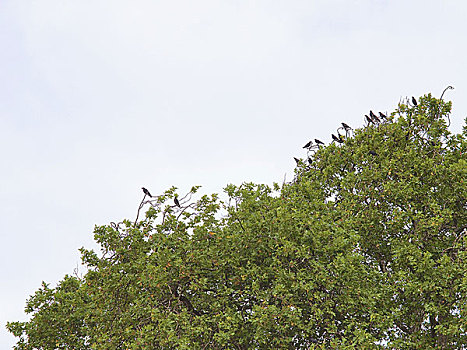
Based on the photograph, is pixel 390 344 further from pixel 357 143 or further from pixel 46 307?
pixel 46 307

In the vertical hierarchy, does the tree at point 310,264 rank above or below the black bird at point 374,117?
below

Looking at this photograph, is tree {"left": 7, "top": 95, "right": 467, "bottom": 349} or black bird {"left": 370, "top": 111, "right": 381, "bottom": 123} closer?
tree {"left": 7, "top": 95, "right": 467, "bottom": 349}

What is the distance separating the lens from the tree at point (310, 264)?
16.2 m

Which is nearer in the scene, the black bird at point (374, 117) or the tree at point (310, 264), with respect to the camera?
the tree at point (310, 264)

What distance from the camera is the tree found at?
1619 cm

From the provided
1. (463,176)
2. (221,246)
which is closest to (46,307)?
(221,246)

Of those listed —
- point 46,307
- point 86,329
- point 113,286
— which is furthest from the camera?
point 46,307

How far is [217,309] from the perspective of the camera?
16609 mm

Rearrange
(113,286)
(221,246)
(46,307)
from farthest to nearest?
1. (46,307)
2. (113,286)
3. (221,246)

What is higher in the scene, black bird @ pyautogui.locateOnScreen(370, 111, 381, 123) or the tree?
black bird @ pyautogui.locateOnScreen(370, 111, 381, 123)

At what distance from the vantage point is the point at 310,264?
16.5 metres

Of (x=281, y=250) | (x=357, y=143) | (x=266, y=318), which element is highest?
(x=357, y=143)

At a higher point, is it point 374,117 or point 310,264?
point 374,117

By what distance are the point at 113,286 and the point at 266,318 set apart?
5993mm
